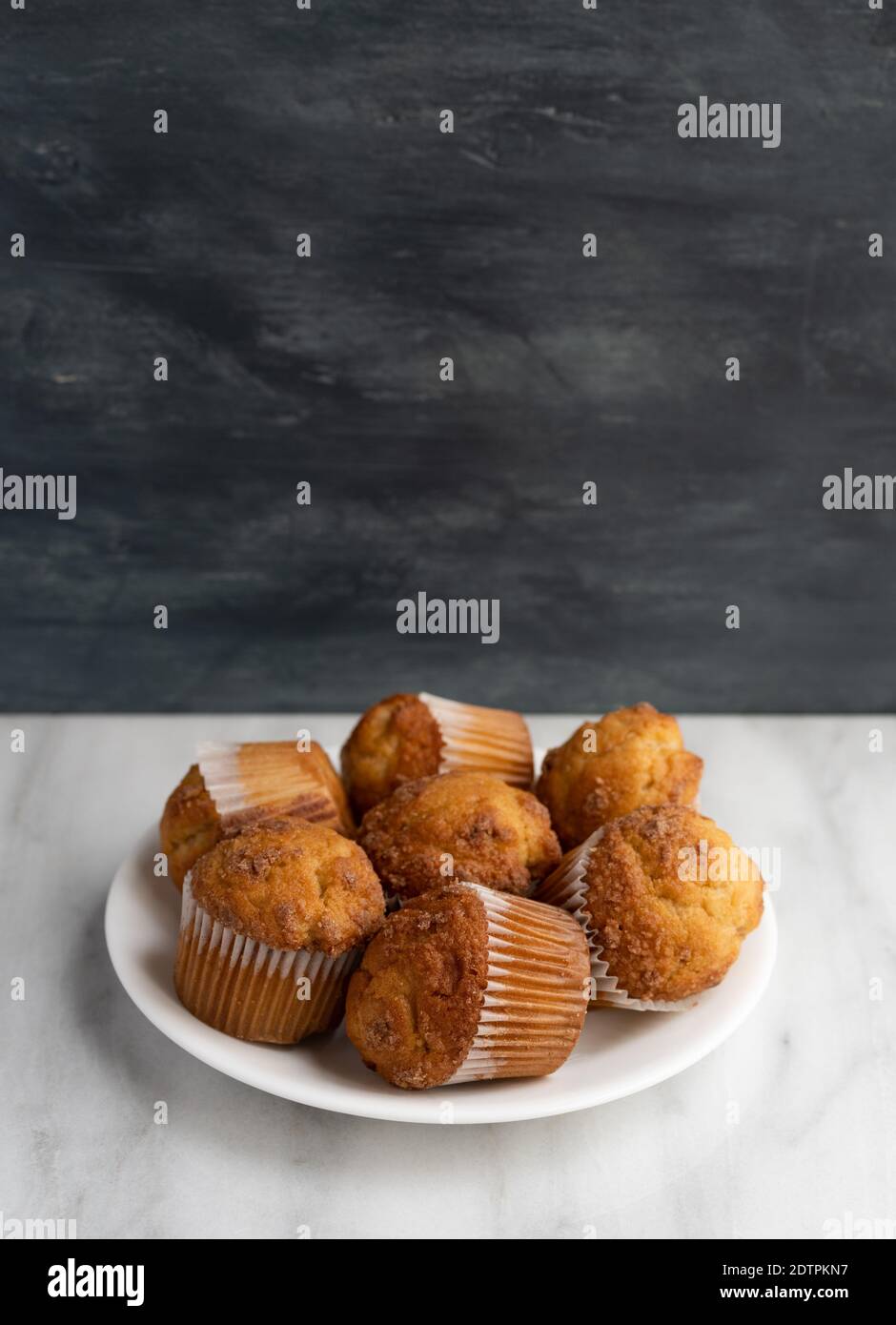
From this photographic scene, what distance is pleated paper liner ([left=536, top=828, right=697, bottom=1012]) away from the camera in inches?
61.1

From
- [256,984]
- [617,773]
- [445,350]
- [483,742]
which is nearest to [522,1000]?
[256,984]

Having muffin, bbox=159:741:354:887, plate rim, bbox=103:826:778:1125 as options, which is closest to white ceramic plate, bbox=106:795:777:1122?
plate rim, bbox=103:826:778:1125

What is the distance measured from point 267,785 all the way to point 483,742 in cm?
33

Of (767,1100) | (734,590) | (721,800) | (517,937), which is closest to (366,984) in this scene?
(517,937)

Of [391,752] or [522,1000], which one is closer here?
[522,1000]

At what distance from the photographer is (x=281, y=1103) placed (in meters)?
1.55

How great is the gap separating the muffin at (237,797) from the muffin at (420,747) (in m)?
0.07

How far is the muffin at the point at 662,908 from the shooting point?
1529mm

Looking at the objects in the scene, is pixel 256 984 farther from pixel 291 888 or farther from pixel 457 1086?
pixel 457 1086

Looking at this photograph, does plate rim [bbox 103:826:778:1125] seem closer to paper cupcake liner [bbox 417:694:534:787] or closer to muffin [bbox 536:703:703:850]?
muffin [bbox 536:703:703:850]

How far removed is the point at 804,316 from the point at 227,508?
106cm

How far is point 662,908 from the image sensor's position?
5.05ft

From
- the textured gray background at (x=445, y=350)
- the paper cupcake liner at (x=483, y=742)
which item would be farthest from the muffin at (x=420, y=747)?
the textured gray background at (x=445, y=350)

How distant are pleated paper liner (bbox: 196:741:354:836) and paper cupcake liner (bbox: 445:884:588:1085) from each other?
33 centimetres
